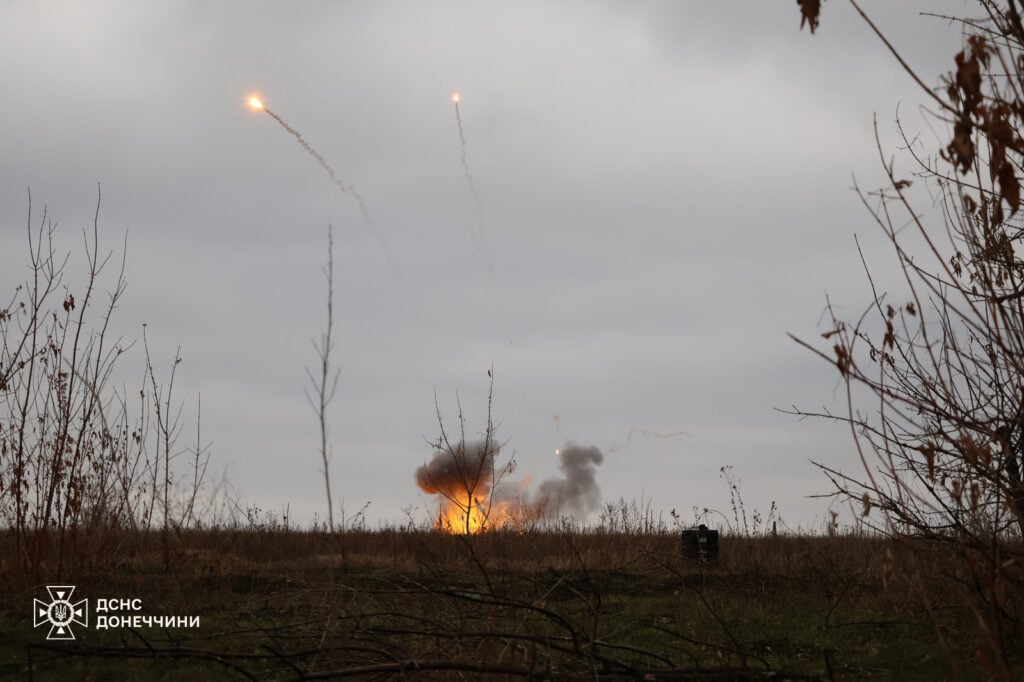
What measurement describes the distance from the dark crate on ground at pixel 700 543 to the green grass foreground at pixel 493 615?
360 mm

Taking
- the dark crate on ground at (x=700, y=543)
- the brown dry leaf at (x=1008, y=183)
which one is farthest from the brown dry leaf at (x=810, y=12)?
the dark crate on ground at (x=700, y=543)

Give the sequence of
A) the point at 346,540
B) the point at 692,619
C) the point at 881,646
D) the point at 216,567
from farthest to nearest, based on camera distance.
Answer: the point at 346,540 → the point at 216,567 → the point at 692,619 → the point at 881,646

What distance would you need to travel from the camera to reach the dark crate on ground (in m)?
13.5

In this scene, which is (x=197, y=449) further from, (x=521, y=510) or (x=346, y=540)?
(x=521, y=510)

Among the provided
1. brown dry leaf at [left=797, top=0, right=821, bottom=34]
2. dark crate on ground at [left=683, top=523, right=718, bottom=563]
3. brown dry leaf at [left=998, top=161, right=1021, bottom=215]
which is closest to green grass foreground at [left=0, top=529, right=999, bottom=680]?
dark crate on ground at [left=683, top=523, right=718, bottom=563]

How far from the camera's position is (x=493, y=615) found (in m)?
5.00

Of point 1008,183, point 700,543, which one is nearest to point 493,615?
point 1008,183

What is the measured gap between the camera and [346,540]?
15.3 m

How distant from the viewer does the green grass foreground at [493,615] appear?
4375mm

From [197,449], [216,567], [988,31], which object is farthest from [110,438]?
[988,31]

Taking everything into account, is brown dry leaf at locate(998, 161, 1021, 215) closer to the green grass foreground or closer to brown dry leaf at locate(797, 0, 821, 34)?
brown dry leaf at locate(797, 0, 821, 34)

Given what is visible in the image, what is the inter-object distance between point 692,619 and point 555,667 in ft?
14.2

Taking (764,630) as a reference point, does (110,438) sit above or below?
above

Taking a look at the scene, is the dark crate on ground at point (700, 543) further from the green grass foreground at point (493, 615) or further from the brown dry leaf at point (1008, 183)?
the brown dry leaf at point (1008, 183)
